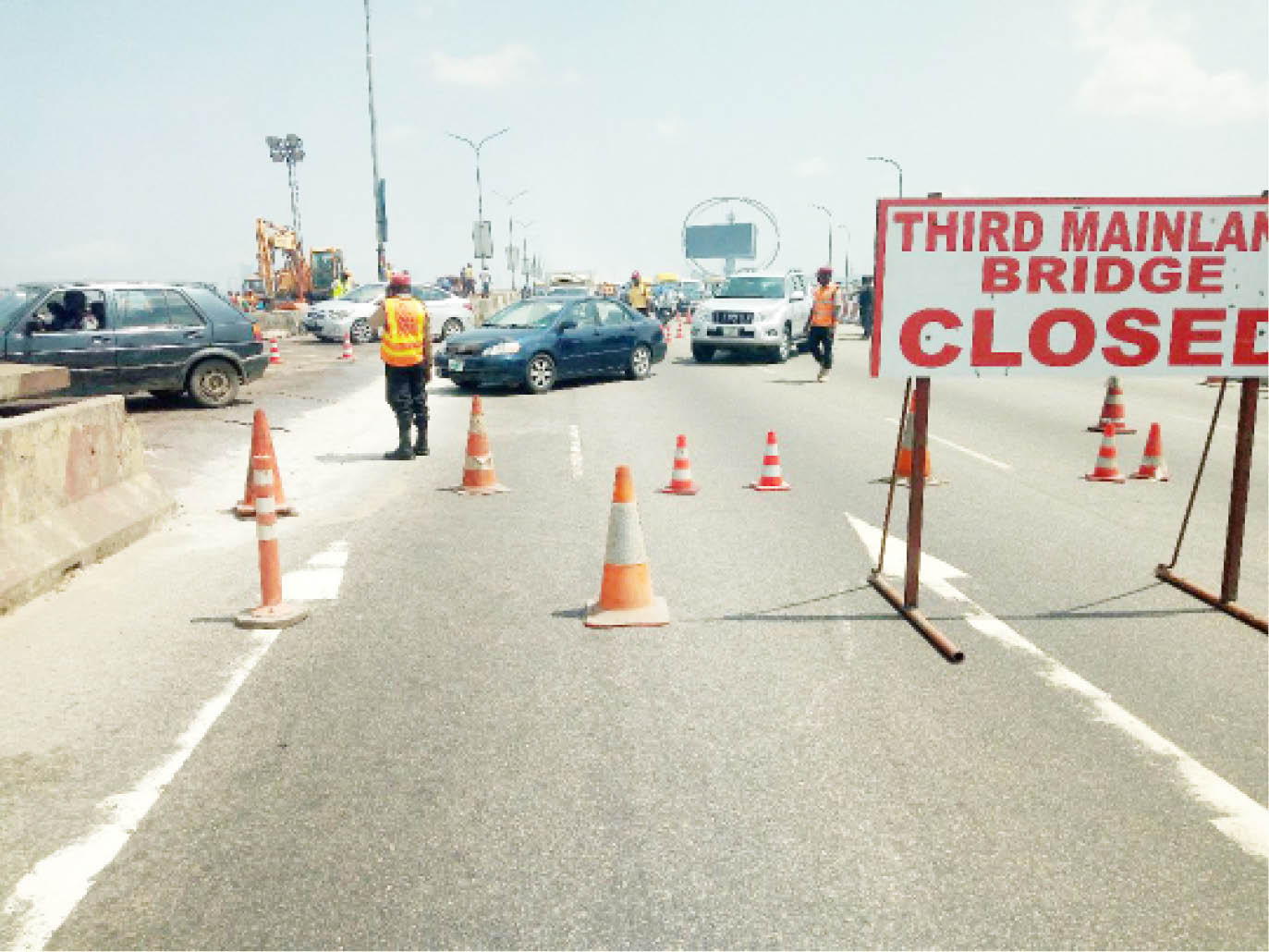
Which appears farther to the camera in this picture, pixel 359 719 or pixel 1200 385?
pixel 1200 385

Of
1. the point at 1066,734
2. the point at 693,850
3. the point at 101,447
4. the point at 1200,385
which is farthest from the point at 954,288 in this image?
the point at 1200,385

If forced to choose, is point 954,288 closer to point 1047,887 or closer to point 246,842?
point 1047,887

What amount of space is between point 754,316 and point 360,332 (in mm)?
13470

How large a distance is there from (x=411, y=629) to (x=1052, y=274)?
3964 millimetres

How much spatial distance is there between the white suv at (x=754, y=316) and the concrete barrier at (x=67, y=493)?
16.9 metres

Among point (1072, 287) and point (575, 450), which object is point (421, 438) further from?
point (1072, 287)

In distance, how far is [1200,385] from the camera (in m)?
21.4

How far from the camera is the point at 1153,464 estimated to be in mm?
10555

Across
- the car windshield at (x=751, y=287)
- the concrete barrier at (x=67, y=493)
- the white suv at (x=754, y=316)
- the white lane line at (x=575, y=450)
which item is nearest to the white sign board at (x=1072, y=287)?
the concrete barrier at (x=67, y=493)

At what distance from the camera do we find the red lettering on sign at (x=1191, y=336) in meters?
5.87

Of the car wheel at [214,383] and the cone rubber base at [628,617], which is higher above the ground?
the car wheel at [214,383]

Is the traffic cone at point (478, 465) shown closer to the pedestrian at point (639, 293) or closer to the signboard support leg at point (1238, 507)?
the signboard support leg at point (1238, 507)

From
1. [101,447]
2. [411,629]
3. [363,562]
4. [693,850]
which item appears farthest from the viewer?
[101,447]

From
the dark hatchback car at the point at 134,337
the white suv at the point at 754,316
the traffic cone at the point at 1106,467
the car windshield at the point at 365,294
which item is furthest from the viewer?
the car windshield at the point at 365,294
